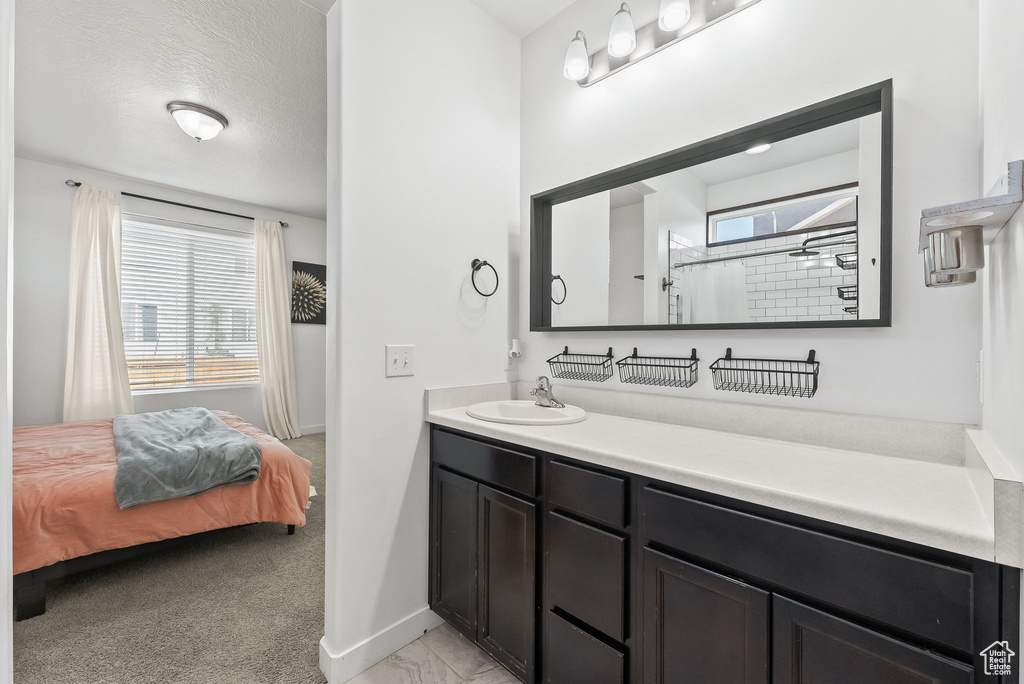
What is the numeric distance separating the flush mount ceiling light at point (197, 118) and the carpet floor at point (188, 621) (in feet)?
8.37

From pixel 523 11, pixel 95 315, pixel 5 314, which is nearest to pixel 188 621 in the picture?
pixel 5 314

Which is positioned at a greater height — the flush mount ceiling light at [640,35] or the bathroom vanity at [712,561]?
the flush mount ceiling light at [640,35]

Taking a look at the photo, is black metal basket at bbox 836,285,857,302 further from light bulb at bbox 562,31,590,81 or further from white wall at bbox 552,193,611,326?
light bulb at bbox 562,31,590,81

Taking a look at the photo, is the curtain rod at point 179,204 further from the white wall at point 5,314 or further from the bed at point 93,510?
the white wall at point 5,314

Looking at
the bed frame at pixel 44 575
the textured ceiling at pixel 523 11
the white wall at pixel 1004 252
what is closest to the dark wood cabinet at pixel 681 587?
the white wall at pixel 1004 252

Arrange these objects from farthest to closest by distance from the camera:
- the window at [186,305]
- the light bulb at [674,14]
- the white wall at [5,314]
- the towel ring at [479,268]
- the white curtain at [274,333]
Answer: the white curtain at [274,333]
the window at [186,305]
the towel ring at [479,268]
the light bulb at [674,14]
the white wall at [5,314]

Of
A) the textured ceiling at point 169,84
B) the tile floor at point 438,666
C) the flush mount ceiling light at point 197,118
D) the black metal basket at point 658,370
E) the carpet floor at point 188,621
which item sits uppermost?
the textured ceiling at point 169,84

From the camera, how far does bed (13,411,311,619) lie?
187cm

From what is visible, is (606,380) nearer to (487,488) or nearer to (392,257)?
(487,488)

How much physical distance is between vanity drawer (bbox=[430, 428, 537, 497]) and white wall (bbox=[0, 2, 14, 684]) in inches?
43.2

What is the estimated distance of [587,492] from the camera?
1.22m

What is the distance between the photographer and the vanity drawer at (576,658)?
1147mm

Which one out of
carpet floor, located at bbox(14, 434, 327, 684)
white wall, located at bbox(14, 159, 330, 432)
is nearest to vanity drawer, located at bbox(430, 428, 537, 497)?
carpet floor, located at bbox(14, 434, 327, 684)

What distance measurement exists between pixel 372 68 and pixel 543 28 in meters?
0.94
